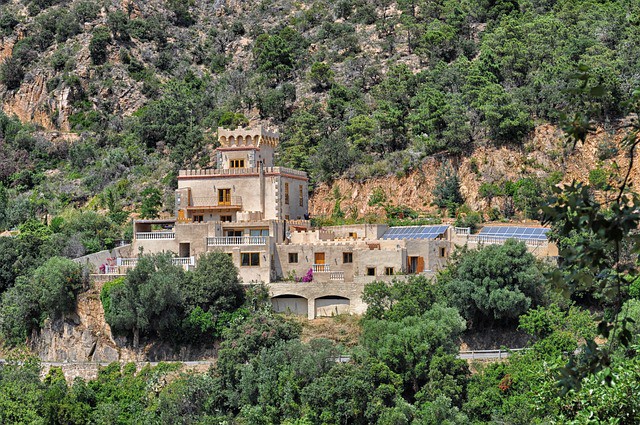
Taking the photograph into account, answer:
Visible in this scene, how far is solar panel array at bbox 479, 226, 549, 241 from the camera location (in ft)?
150

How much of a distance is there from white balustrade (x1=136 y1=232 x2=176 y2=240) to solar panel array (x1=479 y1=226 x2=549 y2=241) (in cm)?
1438

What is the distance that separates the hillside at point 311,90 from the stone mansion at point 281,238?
10.8m

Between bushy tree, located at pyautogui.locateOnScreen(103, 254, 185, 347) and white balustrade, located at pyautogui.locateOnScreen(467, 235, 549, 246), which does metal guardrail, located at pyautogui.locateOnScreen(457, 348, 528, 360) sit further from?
bushy tree, located at pyautogui.locateOnScreen(103, 254, 185, 347)

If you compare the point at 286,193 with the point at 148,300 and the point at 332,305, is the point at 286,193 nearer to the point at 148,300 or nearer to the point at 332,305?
the point at 332,305

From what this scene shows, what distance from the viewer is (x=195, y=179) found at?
1953 inches

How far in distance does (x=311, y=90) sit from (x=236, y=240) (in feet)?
122

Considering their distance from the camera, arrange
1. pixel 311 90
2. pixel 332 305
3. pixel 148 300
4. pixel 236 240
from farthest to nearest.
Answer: pixel 311 90 < pixel 236 240 < pixel 332 305 < pixel 148 300

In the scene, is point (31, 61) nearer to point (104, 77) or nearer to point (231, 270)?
point (104, 77)

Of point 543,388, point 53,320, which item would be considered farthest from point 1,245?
point 543,388

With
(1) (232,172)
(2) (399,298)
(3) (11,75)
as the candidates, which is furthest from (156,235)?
(3) (11,75)

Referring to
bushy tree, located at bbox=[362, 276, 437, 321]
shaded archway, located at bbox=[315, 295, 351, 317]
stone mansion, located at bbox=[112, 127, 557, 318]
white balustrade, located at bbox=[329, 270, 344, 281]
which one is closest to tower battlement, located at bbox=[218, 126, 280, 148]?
stone mansion, located at bbox=[112, 127, 557, 318]

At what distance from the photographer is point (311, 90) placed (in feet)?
265

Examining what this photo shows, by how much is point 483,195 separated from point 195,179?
690 inches

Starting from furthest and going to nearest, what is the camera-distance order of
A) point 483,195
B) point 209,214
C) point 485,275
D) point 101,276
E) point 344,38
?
1. point 344,38
2. point 483,195
3. point 209,214
4. point 101,276
5. point 485,275
